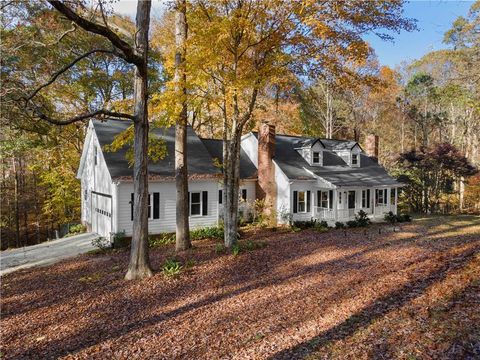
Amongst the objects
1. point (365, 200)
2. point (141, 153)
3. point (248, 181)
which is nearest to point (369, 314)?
point (141, 153)

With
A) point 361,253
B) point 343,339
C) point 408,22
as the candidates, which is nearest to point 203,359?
point 343,339

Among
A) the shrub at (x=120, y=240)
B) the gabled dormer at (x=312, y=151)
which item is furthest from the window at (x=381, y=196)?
the shrub at (x=120, y=240)

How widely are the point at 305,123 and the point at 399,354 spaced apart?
97.7 feet

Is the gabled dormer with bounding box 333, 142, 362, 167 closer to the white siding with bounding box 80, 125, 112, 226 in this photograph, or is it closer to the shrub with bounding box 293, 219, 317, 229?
the shrub with bounding box 293, 219, 317, 229

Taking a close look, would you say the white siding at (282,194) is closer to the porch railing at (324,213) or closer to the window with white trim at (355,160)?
the porch railing at (324,213)

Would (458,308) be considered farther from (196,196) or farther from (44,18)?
(44,18)

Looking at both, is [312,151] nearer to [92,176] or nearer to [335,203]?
[335,203]

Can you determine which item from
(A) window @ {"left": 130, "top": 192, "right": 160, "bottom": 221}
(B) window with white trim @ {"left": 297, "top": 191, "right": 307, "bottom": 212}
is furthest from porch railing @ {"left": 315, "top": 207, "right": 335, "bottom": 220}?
(A) window @ {"left": 130, "top": 192, "right": 160, "bottom": 221}

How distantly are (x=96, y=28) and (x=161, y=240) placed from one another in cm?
1034

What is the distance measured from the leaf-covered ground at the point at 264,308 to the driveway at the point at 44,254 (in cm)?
201

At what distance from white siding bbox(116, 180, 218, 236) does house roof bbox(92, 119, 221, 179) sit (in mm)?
568

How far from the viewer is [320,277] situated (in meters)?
8.21

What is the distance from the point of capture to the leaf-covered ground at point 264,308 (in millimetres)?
Answer: 4945

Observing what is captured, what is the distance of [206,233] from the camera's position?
15.9 meters
